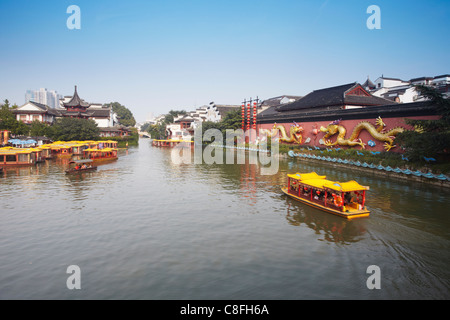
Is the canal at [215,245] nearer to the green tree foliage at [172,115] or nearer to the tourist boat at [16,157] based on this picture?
the tourist boat at [16,157]

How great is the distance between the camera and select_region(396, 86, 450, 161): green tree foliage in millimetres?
18453

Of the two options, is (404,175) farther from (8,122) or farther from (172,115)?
(172,115)

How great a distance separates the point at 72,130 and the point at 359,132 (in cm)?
4074

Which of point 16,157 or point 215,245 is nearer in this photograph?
point 215,245

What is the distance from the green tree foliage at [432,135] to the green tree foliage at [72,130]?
146 ft

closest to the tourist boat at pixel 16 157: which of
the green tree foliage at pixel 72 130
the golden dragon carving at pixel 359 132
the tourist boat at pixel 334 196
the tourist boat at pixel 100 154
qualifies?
the tourist boat at pixel 100 154

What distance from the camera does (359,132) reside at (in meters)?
28.5

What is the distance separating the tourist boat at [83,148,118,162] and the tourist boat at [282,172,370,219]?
24442mm

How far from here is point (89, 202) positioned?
1522 centimetres

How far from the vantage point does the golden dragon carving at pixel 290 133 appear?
125 ft

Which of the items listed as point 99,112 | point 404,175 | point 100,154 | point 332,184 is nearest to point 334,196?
point 332,184
